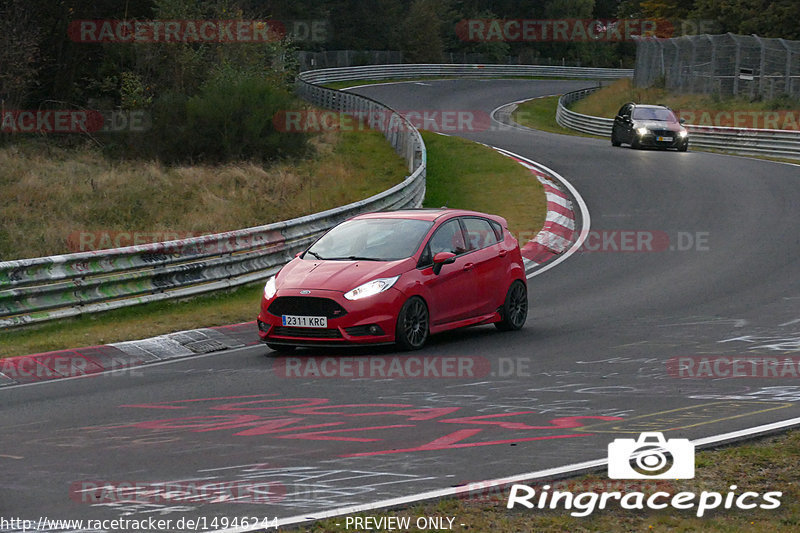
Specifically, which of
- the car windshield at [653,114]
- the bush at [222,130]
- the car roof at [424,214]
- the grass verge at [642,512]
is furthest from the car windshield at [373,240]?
the car windshield at [653,114]

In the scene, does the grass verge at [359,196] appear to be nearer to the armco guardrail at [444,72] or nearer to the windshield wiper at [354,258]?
the windshield wiper at [354,258]

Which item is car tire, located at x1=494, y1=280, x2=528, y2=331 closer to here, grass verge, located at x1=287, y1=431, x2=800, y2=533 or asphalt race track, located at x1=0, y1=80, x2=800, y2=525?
asphalt race track, located at x1=0, y1=80, x2=800, y2=525

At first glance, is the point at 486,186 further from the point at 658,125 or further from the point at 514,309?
the point at 514,309

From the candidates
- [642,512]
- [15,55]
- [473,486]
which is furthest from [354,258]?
[15,55]

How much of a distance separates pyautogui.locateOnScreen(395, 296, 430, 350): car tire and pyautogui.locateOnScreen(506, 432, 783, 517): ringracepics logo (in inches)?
208

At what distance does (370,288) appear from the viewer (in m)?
11.7

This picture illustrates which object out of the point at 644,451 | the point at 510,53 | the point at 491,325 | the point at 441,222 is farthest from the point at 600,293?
the point at 510,53

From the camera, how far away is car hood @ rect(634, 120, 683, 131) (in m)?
36.1

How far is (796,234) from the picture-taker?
69.1 ft

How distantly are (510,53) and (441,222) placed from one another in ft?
315

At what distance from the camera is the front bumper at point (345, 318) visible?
11555 mm

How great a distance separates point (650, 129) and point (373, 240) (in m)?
25.2

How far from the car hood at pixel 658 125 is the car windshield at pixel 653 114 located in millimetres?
197

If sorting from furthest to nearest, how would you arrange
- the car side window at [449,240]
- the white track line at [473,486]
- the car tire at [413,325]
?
1. the car side window at [449,240]
2. the car tire at [413,325]
3. the white track line at [473,486]
